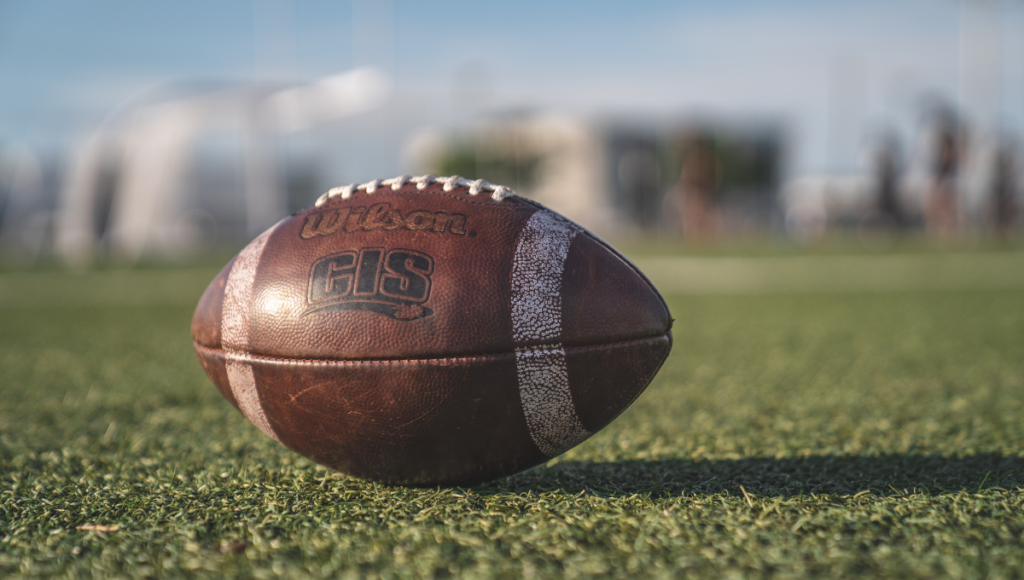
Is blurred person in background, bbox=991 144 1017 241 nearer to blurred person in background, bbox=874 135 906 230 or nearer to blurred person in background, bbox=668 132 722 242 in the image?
blurred person in background, bbox=874 135 906 230

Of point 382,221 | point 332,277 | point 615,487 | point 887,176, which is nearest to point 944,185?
point 887,176

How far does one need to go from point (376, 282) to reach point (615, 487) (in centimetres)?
68

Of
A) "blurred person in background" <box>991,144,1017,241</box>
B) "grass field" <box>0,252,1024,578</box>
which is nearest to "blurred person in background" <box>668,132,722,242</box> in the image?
"blurred person in background" <box>991,144,1017,241</box>

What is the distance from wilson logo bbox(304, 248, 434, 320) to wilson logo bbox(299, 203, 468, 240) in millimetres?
69

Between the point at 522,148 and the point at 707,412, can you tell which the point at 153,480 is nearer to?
the point at 707,412

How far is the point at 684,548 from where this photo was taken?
1368mm

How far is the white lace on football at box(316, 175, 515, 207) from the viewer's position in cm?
173

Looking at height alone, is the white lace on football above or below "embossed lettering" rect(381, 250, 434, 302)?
above

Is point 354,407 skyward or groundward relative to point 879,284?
skyward

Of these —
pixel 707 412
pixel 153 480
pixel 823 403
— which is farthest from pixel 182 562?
pixel 823 403

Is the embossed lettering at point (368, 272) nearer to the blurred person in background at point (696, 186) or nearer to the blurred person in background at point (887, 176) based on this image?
the blurred person in background at point (696, 186)

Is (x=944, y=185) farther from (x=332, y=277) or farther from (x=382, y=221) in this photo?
(x=332, y=277)

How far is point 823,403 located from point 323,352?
6.34 ft

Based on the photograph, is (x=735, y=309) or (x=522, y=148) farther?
(x=522, y=148)
